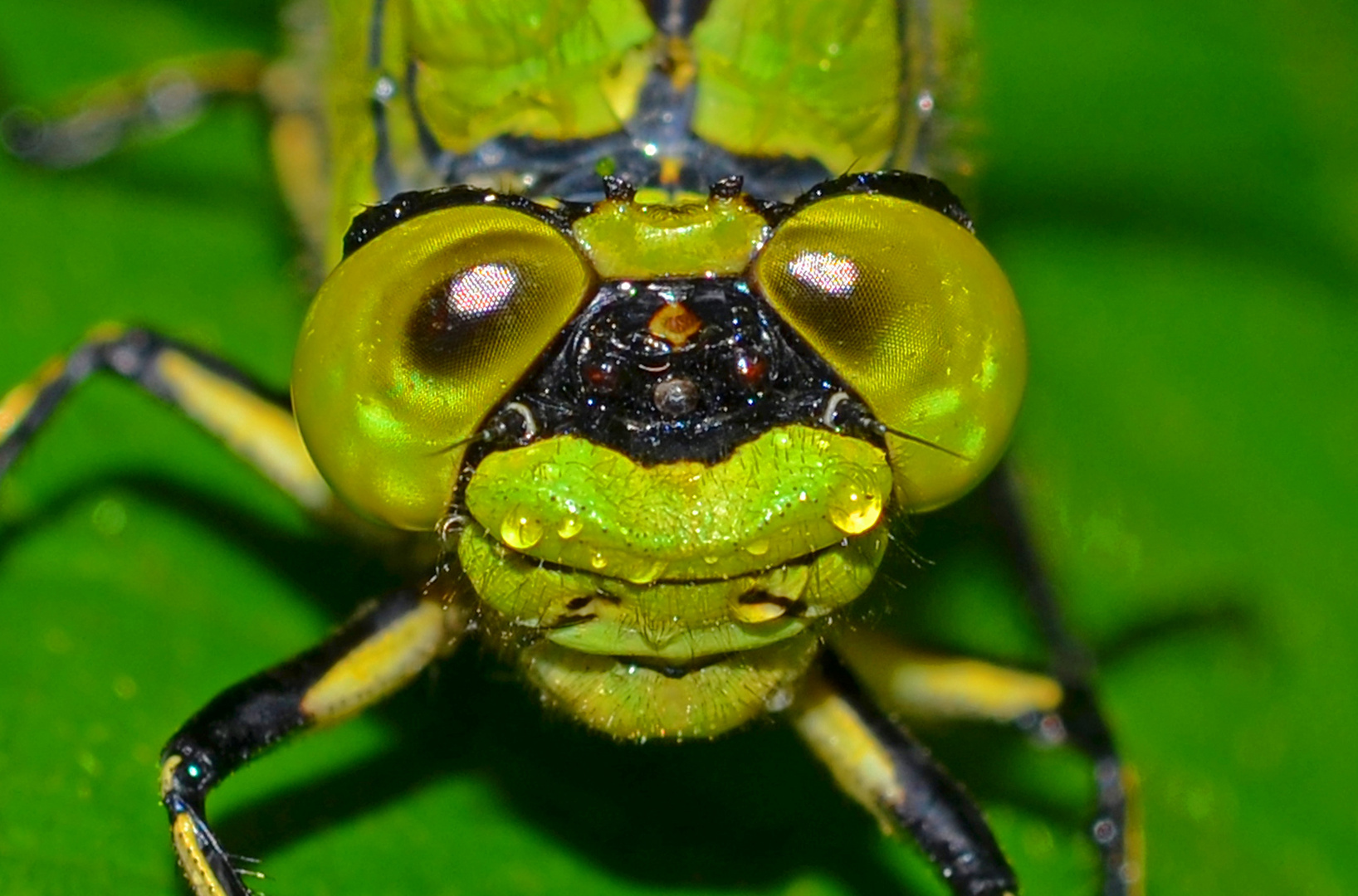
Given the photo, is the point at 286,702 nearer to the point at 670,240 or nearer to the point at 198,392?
the point at 198,392

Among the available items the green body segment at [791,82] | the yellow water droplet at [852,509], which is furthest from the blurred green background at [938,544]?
the green body segment at [791,82]

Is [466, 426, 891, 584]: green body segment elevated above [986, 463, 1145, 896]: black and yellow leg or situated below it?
above

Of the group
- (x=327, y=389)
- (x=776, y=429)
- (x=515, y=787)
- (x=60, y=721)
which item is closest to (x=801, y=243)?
(x=776, y=429)

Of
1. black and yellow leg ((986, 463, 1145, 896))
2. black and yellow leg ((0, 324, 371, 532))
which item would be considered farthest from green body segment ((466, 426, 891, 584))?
black and yellow leg ((986, 463, 1145, 896))

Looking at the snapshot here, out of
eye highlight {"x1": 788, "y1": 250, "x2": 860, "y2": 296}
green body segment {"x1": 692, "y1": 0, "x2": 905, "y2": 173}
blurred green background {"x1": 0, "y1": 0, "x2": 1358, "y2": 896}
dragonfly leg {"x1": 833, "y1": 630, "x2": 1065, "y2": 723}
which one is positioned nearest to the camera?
eye highlight {"x1": 788, "y1": 250, "x2": 860, "y2": 296}

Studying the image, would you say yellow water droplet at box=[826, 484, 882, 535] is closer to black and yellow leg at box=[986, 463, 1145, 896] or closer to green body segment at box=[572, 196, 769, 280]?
green body segment at box=[572, 196, 769, 280]
